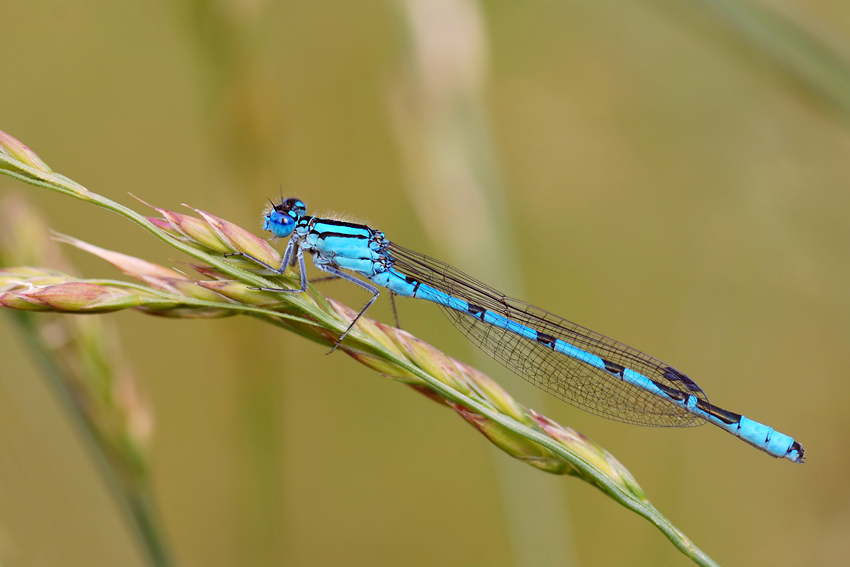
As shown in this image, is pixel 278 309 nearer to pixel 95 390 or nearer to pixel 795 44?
pixel 95 390

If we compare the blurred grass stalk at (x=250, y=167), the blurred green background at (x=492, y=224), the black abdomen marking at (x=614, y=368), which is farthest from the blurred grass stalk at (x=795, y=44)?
the blurred grass stalk at (x=250, y=167)

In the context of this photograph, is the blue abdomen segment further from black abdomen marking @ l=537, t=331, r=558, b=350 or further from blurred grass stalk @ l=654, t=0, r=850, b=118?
blurred grass stalk @ l=654, t=0, r=850, b=118

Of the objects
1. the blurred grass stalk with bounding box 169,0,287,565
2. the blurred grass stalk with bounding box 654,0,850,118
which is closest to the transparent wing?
the blurred grass stalk with bounding box 169,0,287,565

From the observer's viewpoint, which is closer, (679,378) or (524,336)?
(679,378)

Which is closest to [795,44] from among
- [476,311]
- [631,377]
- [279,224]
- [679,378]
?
[679,378]

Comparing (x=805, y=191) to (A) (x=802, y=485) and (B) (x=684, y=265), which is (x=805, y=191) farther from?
(A) (x=802, y=485)

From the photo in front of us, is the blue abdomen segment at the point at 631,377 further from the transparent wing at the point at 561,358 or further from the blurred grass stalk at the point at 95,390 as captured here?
the blurred grass stalk at the point at 95,390
